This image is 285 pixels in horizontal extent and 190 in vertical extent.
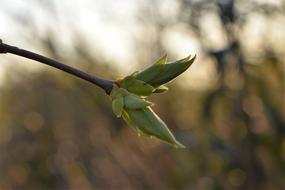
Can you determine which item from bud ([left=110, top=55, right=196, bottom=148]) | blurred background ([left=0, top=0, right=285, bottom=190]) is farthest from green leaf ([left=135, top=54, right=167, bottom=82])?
blurred background ([left=0, top=0, right=285, bottom=190])

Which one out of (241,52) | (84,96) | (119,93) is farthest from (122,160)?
(119,93)

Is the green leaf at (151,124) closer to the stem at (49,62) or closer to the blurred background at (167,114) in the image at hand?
the stem at (49,62)

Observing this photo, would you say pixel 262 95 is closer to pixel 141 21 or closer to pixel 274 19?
pixel 274 19

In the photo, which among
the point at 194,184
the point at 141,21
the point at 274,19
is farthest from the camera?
the point at 141,21

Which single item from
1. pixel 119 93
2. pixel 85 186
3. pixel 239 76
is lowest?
pixel 85 186

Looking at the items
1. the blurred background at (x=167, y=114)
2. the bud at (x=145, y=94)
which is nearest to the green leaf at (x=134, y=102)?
the bud at (x=145, y=94)

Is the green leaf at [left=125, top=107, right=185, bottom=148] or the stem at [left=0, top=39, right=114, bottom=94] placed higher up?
the stem at [left=0, top=39, right=114, bottom=94]

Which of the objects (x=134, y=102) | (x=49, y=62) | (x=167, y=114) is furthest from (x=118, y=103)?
(x=167, y=114)

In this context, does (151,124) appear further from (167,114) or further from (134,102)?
(167,114)

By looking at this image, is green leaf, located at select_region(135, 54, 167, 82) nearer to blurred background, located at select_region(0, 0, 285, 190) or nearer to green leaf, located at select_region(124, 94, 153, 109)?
green leaf, located at select_region(124, 94, 153, 109)
